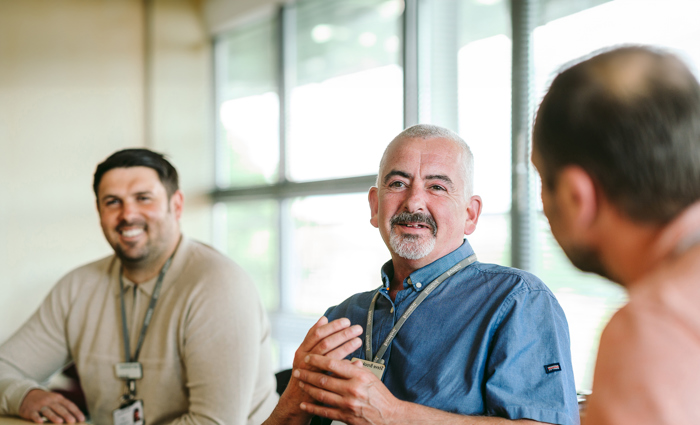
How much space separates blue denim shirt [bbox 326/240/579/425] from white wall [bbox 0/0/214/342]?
4.19 metres

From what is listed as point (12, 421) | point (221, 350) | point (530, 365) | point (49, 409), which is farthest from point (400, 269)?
point (12, 421)

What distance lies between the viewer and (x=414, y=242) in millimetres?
1722

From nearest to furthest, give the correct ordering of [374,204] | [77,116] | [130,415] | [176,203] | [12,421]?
[374,204]
[12,421]
[130,415]
[176,203]
[77,116]

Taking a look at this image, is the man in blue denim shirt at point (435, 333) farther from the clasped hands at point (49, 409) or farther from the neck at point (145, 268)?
the neck at point (145, 268)

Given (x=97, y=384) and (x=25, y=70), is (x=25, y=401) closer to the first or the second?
(x=97, y=384)

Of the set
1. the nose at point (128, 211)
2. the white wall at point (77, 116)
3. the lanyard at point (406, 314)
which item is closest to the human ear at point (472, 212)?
the lanyard at point (406, 314)

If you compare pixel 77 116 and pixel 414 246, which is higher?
pixel 77 116

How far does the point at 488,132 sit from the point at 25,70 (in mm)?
3989

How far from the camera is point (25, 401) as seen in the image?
216cm

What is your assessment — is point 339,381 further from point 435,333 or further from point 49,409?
point 49,409

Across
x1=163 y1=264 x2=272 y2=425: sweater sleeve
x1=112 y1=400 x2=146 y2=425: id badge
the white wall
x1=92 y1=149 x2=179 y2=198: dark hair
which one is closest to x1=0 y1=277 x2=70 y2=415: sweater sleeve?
x1=112 y1=400 x2=146 y2=425: id badge

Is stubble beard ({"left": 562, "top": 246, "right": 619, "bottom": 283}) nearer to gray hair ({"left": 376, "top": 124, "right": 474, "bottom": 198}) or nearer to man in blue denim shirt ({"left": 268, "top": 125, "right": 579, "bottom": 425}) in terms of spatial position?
man in blue denim shirt ({"left": 268, "top": 125, "right": 579, "bottom": 425})

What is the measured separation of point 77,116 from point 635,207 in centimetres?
535

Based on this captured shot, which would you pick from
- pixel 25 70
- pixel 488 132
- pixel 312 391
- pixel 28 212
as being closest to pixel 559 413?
pixel 312 391
